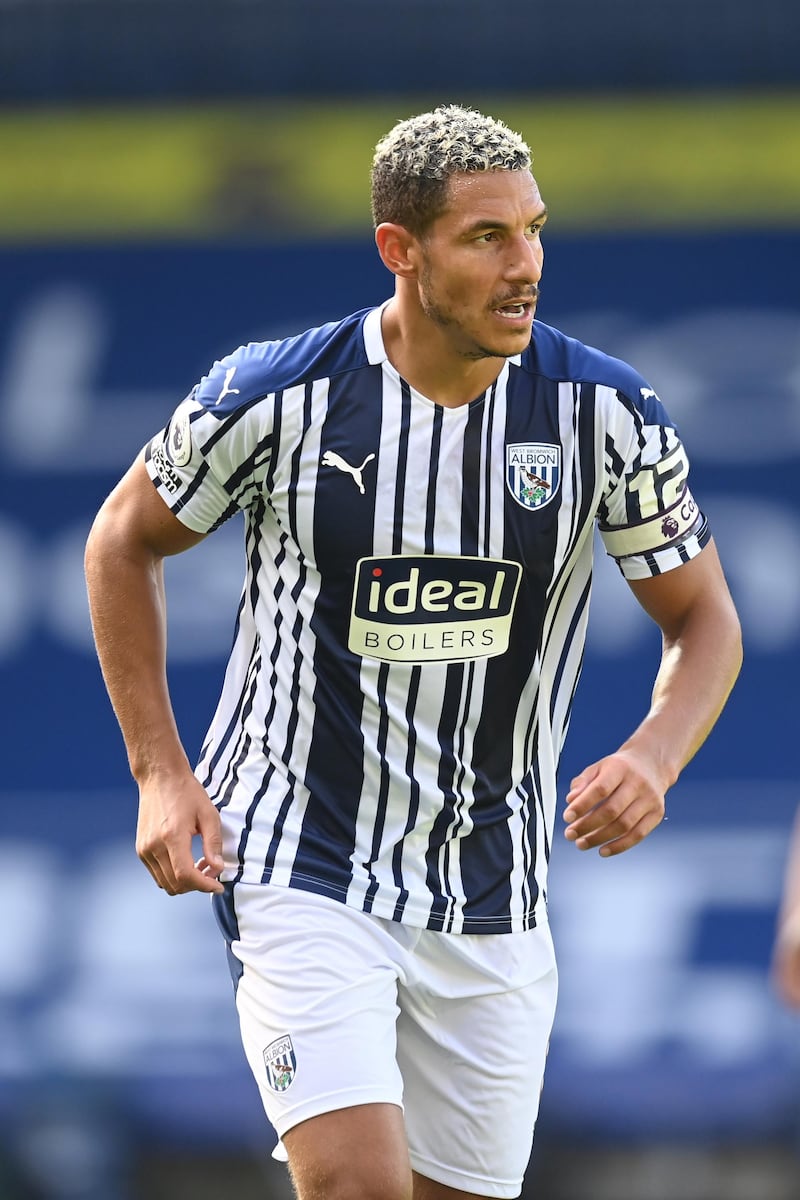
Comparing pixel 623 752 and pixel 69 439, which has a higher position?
pixel 69 439

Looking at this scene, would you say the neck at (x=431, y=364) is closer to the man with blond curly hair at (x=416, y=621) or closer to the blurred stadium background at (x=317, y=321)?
the man with blond curly hair at (x=416, y=621)

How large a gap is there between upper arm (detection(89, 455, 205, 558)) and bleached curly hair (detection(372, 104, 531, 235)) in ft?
2.12

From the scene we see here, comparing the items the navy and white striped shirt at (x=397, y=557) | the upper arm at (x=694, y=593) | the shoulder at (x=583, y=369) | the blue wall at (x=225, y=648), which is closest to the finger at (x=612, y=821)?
the navy and white striped shirt at (x=397, y=557)

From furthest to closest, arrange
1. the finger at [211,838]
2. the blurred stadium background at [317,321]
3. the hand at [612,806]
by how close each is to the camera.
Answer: the blurred stadium background at [317,321] < the finger at [211,838] < the hand at [612,806]

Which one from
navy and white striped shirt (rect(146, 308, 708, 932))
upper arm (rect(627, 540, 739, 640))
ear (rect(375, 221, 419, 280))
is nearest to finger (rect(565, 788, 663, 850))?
navy and white striped shirt (rect(146, 308, 708, 932))

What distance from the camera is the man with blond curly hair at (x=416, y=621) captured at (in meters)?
3.43

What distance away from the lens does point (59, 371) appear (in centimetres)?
922

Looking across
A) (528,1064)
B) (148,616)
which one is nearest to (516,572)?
(148,616)

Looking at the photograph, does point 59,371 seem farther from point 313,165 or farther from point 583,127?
point 583,127

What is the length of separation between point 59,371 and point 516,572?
19.7 ft

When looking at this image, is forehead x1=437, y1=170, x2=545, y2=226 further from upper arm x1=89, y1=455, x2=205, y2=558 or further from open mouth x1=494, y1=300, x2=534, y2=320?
upper arm x1=89, y1=455, x2=205, y2=558

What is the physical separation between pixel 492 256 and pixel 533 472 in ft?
1.32

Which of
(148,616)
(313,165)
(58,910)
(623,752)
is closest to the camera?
(623,752)

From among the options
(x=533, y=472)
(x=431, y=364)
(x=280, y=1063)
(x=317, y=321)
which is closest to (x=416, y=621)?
(x=533, y=472)
